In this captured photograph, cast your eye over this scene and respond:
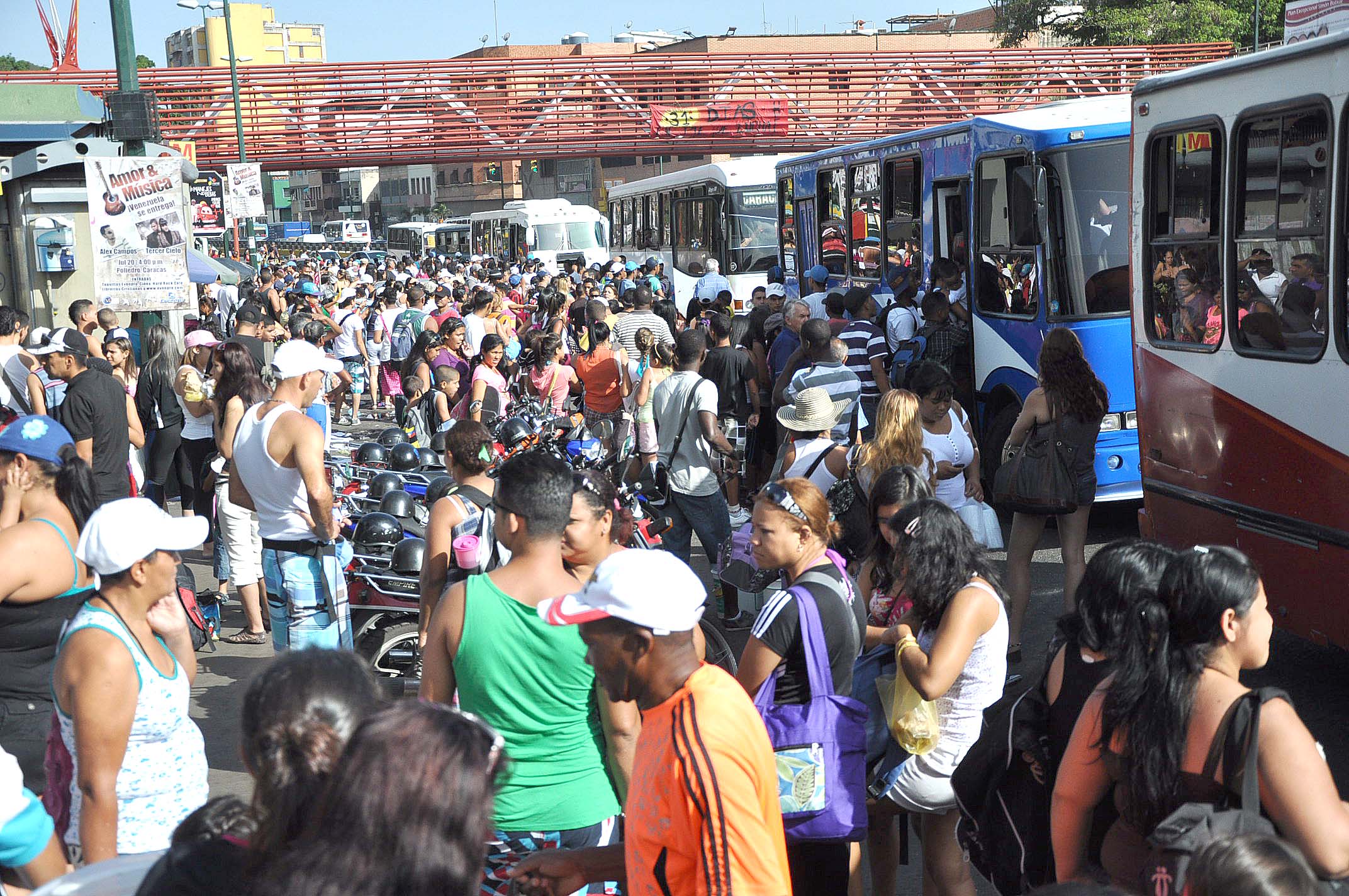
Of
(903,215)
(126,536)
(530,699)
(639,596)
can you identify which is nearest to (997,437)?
(903,215)

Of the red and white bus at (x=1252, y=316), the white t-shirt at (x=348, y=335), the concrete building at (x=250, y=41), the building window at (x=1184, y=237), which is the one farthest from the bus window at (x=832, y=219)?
the concrete building at (x=250, y=41)

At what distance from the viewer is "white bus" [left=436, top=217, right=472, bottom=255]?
56.9m

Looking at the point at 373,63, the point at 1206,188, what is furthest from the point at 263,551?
the point at 373,63

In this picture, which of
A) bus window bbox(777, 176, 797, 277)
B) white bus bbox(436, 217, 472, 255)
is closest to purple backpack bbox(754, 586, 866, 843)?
bus window bbox(777, 176, 797, 277)

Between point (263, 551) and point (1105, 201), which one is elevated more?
point (1105, 201)

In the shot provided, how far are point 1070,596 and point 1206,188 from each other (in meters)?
2.41

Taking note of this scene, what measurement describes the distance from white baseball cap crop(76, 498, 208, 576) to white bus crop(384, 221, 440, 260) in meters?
54.1

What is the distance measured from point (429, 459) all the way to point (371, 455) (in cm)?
57

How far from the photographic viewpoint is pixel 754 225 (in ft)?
74.9

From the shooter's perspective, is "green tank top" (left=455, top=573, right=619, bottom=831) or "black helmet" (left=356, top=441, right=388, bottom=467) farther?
"black helmet" (left=356, top=441, right=388, bottom=467)

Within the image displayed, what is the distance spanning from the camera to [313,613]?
20.5 ft

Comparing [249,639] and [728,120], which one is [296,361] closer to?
[249,639]

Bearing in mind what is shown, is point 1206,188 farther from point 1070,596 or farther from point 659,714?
point 659,714

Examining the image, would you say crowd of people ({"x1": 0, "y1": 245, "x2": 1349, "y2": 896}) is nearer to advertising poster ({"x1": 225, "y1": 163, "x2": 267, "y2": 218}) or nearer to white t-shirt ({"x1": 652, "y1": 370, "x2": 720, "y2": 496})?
white t-shirt ({"x1": 652, "y1": 370, "x2": 720, "y2": 496})
